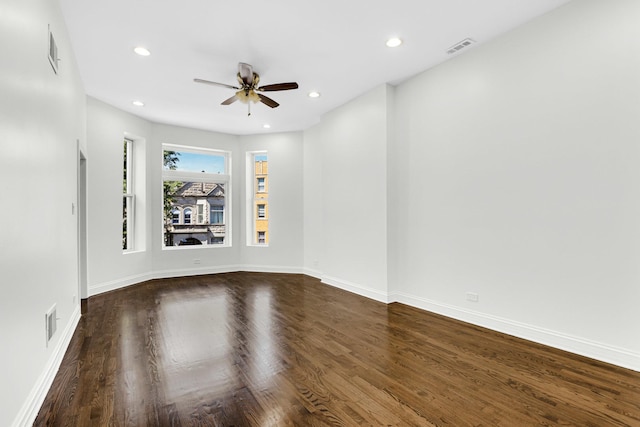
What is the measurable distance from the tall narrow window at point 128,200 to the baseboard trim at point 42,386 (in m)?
3.00

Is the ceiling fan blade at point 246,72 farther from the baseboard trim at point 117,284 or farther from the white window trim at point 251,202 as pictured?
the baseboard trim at point 117,284

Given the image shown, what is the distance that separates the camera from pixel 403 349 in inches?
115

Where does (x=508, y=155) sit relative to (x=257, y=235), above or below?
above

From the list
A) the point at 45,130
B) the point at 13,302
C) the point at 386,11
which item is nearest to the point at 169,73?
the point at 45,130

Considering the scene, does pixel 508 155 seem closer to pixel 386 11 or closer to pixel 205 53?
pixel 386 11

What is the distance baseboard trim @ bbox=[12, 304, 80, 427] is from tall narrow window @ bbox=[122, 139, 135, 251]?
2995 millimetres

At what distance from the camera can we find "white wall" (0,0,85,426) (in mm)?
1634

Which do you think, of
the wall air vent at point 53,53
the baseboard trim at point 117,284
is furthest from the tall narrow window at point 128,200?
the wall air vent at point 53,53

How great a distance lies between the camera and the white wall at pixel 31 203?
1.63 meters

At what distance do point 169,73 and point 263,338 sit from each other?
344cm

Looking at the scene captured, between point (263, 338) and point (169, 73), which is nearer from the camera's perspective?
point (263, 338)

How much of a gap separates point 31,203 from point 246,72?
A: 2549 millimetres

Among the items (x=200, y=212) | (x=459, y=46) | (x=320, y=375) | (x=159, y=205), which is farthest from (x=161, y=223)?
(x=459, y=46)

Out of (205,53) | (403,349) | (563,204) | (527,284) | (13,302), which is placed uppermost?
(205,53)
